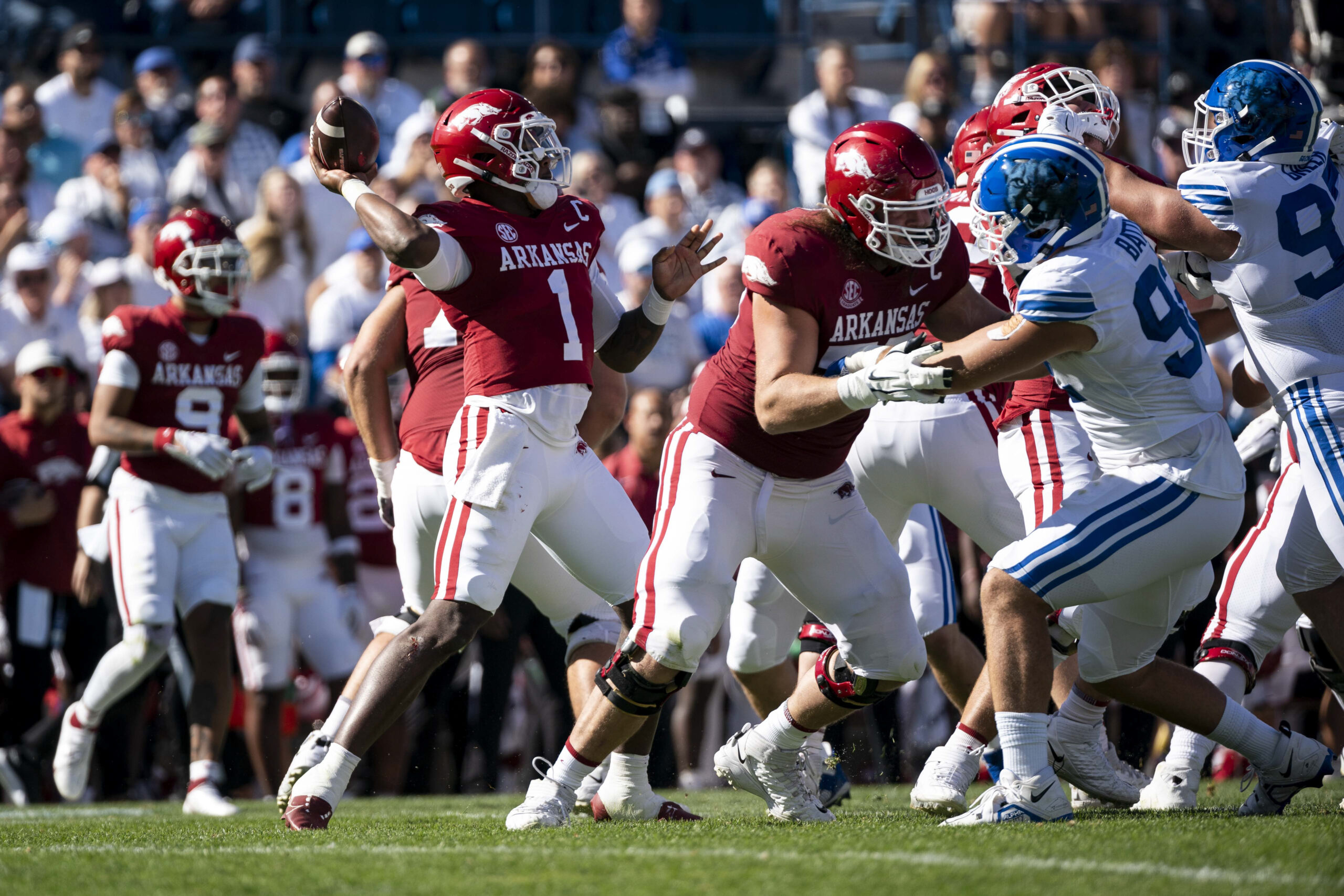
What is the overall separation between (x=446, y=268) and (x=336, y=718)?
5.62ft

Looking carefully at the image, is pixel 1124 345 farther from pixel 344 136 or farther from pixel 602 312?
pixel 344 136

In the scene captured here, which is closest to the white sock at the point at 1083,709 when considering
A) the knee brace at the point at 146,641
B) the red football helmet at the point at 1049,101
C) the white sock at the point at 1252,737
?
the white sock at the point at 1252,737

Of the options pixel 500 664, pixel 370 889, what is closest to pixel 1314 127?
pixel 370 889

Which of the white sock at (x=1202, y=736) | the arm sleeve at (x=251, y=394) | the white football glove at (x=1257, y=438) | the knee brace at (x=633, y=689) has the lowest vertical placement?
the white sock at (x=1202, y=736)

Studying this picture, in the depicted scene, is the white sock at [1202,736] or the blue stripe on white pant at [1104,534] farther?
the white sock at [1202,736]

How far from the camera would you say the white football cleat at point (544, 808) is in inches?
177

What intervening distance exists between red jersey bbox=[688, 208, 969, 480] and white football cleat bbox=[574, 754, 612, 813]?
110 centimetres

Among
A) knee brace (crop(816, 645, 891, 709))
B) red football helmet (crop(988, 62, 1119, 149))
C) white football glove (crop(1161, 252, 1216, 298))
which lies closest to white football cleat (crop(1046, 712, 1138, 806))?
knee brace (crop(816, 645, 891, 709))

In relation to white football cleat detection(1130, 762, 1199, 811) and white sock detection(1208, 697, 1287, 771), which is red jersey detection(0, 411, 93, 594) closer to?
white football cleat detection(1130, 762, 1199, 811)

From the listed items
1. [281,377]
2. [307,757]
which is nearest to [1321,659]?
[307,757]

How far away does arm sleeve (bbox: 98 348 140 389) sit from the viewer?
21.4ft

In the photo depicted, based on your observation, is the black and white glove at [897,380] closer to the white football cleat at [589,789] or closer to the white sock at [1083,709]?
the white sock at [1083,709]

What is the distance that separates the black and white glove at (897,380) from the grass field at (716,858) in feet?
3.67

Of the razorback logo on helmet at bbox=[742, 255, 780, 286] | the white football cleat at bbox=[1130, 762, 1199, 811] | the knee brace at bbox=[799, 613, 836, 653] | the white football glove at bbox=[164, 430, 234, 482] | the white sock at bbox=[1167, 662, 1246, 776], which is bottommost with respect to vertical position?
the white football cleat at bbox=[1130, 762, 1199, 811]
